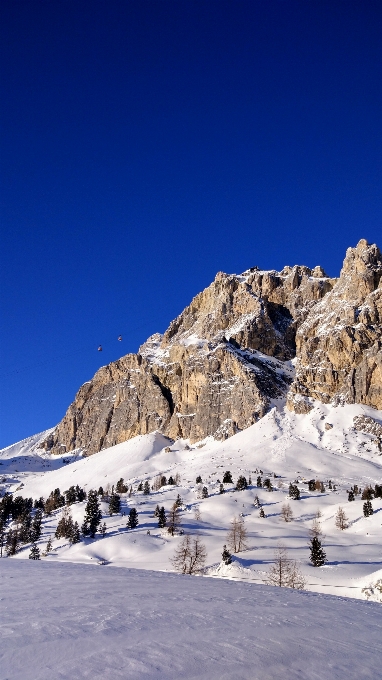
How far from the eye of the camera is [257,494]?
9181cm

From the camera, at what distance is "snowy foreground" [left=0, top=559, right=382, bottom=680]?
6320 mm

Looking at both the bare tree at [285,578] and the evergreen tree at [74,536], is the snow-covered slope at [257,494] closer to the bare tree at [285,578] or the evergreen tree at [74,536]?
the bare tree at [285,578]

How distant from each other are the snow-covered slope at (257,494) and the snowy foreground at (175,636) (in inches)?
733

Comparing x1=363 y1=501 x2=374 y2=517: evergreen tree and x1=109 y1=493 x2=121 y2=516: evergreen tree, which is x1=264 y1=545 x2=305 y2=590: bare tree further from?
x1=109 y1=493 x2=121 y2=516: evergreen tree

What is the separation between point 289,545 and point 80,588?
50.2 metres

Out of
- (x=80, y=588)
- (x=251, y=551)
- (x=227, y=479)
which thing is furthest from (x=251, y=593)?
(x=227, y=479)

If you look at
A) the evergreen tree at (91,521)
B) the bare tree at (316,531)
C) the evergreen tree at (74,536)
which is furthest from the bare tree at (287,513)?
the evergreen tree at (74,536)

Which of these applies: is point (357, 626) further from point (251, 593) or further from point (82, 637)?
point (82, 637)

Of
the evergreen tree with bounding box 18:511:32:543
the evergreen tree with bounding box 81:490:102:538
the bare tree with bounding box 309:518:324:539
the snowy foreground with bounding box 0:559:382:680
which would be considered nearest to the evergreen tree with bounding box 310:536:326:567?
the bare tree with bounding box 309:518:324:539

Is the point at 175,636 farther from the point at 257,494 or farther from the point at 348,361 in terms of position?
the point at 348,361

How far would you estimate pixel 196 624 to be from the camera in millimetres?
8922

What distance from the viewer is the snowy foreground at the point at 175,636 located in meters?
6.32

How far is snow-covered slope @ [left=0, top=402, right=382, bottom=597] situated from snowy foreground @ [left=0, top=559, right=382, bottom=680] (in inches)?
733

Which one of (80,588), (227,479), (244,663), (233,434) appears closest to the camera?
(244,663)
